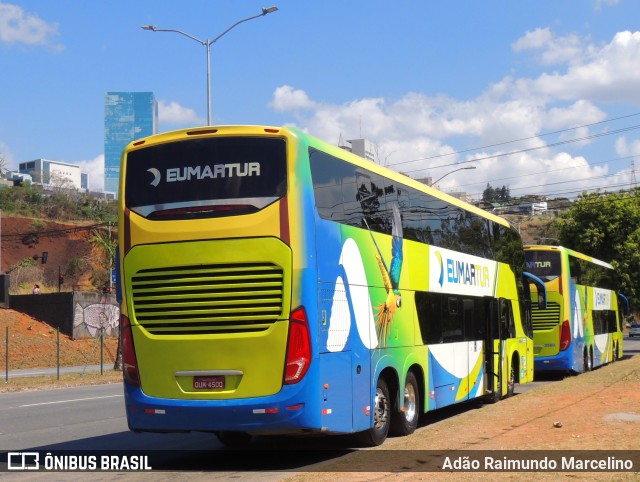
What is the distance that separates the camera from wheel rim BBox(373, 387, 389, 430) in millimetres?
12839

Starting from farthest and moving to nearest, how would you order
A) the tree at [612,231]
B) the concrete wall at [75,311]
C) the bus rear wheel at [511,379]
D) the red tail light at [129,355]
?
the tree at [612,231], the concrete wall at [75,311], the bus rear wheel at [511,379], the red tail light at [129,355]

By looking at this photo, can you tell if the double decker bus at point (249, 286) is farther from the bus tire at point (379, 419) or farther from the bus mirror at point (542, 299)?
the bus mirror at point (542, 299)

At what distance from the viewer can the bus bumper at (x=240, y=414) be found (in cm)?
1064

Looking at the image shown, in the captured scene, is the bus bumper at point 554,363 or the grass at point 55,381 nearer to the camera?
the bus bumper at point 554,363

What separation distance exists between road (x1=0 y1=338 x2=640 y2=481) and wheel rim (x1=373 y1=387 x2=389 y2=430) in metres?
0.54

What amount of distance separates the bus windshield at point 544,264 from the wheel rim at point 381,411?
14.6m

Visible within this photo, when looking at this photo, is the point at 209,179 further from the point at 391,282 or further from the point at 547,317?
the point at 547,317

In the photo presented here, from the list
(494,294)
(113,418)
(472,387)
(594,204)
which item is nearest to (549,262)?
(494,294)

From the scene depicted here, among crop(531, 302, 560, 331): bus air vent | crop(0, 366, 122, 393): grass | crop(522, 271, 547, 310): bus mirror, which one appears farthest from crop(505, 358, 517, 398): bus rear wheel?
crop(0, 366, 122, 393): grass

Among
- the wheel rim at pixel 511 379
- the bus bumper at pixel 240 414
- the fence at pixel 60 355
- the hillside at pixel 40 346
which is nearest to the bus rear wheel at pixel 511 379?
the wheel rim at pixel 511 379

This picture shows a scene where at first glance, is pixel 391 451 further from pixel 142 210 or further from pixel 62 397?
pixel 62 397

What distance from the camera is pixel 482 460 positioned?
10555 millimetres

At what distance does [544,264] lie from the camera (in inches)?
1053

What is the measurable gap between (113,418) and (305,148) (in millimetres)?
8893
